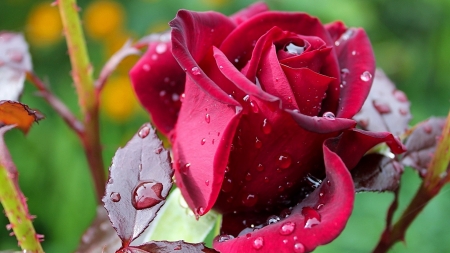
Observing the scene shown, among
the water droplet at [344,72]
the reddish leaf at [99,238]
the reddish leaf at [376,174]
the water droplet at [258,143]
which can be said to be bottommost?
the reddish leaf at [99,238]

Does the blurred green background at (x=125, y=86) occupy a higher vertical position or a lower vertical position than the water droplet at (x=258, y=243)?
lower

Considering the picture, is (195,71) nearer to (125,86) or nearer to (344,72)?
(344,72)

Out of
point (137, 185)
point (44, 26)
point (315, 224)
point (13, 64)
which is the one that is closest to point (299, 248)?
point (315, 224)

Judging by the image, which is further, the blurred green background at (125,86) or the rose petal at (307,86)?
the blurred green background at (125,86)

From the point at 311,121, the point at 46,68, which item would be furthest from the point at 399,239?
the point at 46,68

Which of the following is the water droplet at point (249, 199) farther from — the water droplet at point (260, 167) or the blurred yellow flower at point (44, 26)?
the blurred yellow flower at point (44, 26)

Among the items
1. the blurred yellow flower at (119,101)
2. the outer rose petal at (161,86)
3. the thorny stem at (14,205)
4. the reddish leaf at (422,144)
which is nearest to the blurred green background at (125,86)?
the blurred yellow flower at (119,101)

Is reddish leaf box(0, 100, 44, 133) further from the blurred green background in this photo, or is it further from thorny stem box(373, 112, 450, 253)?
the blurred green background
